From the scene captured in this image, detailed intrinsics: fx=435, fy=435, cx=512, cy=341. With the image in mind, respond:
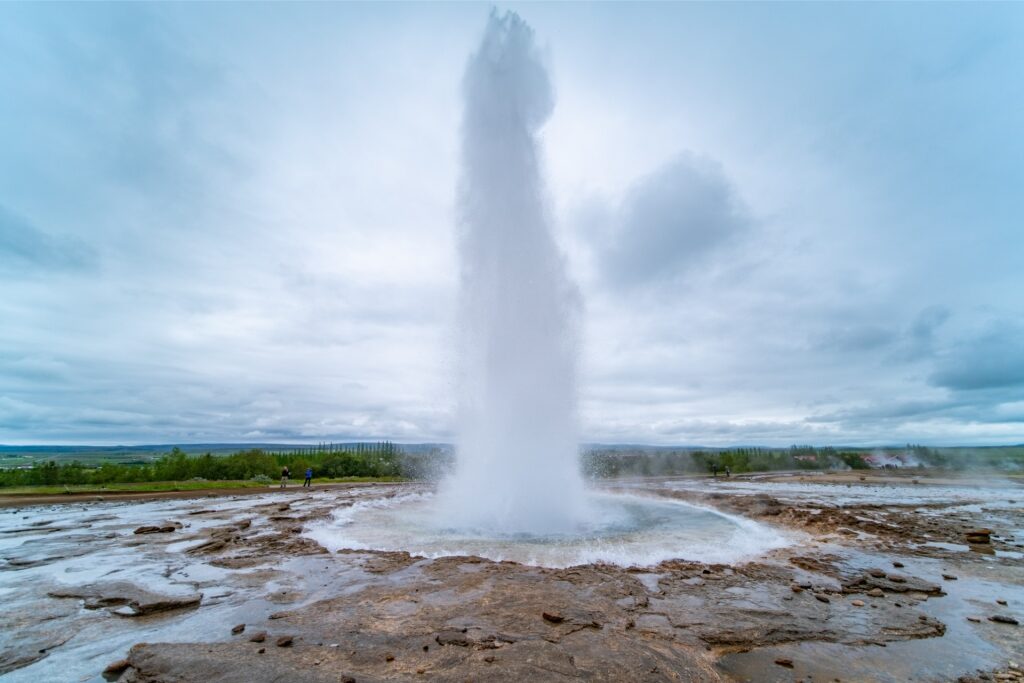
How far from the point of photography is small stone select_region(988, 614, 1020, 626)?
772 cm

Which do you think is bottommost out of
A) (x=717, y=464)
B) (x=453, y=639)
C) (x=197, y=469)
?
(x=717, y=464)

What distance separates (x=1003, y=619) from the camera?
7.77 meters

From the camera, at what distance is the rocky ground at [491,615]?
5.84m

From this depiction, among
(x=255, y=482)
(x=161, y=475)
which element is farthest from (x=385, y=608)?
(x=161, y=475)

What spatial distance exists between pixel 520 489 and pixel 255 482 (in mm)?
37952

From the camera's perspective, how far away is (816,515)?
20.0m

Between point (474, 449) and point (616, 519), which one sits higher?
point (474, 449)

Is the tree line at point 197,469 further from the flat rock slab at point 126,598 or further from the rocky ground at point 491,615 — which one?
the flat rock slab at point 126,598

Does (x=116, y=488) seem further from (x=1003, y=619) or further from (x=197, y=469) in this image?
(x=1003, y=619)

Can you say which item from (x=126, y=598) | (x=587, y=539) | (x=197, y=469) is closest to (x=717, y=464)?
(x=587, y=539)

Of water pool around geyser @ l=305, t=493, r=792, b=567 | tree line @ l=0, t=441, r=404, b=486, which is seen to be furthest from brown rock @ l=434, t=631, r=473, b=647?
tree line @ l=0, t=441, r=404, b=486

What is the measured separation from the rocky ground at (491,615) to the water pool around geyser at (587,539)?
3.09ft

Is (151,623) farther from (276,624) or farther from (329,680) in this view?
(329,680)

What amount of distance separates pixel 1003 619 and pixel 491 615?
9139 millimetres
